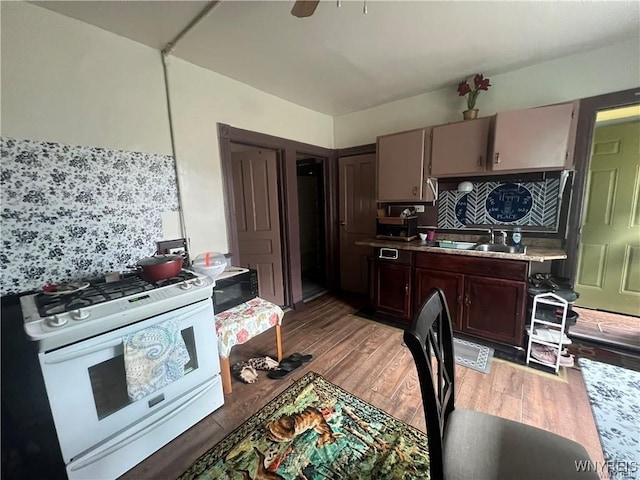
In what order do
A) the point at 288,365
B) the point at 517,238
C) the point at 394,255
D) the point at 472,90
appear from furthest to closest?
the point at 394,255 < the point at 472,90 < the point at 517,238 < the point at 288,365

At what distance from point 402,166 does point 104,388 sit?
2.84m

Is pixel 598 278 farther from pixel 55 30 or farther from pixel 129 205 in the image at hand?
pixel 55 30

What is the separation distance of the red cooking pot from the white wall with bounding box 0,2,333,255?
55cm

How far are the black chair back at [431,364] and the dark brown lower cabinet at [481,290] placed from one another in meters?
1.16

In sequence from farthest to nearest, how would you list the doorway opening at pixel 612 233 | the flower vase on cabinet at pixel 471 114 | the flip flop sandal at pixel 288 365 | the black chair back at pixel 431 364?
the doorway opening at pixel 612 233
the flower vase on cabinet at pixel 471 114
the flip flop sandal at pixel 288 365
the black chair back at pixel 431 364

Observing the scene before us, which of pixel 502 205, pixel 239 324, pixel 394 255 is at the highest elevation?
pixel 502 205

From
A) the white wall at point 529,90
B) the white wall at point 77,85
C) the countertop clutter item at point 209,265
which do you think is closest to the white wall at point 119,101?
the white wall at point 77,85

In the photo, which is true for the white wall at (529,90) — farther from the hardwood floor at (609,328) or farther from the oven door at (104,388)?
the oven door at (104,388)

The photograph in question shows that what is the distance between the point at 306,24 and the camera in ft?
5.62

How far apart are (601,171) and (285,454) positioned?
12.7 ft

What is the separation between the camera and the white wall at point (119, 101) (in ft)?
4.89

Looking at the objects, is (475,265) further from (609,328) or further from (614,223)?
(614,223)

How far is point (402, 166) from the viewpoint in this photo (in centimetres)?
278

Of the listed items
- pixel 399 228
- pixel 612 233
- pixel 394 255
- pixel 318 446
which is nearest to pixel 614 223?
pixel 612 233
